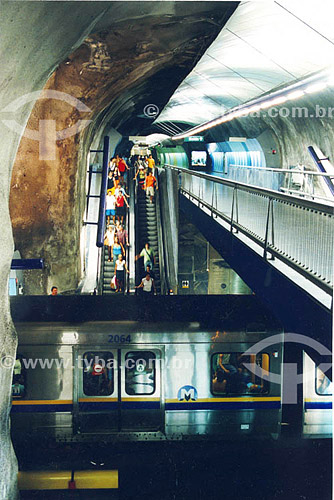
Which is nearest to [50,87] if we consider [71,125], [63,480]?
[71,125]

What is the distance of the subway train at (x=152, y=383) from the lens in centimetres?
832

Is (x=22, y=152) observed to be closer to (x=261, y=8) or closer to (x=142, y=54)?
(x=142, y=54)

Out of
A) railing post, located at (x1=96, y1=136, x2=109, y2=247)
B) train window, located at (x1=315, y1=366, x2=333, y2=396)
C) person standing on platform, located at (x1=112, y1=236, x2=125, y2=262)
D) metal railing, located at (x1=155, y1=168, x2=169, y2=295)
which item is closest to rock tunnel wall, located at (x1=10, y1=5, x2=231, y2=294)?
railing post, located at (x1=96, y1=136, x2=109, y2=247)

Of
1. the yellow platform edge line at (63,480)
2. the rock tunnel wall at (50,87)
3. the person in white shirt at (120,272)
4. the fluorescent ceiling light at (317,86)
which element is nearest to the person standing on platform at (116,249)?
the person in white shirt at (120,272)

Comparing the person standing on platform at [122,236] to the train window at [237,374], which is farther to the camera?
the person standing on platform at [122,236]

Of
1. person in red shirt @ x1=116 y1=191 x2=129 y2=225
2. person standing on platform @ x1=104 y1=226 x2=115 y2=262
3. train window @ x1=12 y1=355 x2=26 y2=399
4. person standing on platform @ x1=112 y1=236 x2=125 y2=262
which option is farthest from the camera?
person in red shirt @ x1=116 y1=191 x2=129 y2=225

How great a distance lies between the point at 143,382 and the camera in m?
8.47

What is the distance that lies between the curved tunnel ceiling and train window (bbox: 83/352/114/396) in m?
5.94

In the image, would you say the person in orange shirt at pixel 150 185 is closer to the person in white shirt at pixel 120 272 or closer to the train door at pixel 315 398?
the person in white shirt at pixel 120 272

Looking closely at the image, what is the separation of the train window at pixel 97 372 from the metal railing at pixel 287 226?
9.81 ft

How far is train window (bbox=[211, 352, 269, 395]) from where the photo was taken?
8469 mm

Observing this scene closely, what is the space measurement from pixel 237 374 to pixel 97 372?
86.8 inches

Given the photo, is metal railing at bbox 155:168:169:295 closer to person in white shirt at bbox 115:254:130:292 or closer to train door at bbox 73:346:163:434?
person in white shirt at bbox 115:254:130:292

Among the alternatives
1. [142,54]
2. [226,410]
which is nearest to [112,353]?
[226,410]
